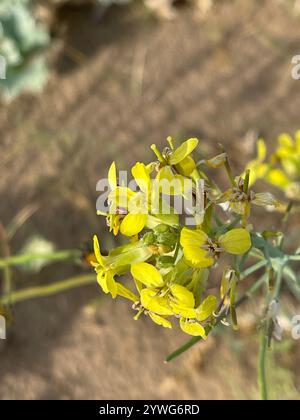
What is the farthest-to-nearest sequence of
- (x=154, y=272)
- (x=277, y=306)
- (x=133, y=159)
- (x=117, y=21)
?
1. (x=117, y=21)
2. (x=133, y=159)
3. (x=277, y=306)
4. (x=154, y=272)

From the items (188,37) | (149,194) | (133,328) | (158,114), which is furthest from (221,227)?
(188,37)

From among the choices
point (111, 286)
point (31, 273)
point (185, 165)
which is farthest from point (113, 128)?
point (111, 286)

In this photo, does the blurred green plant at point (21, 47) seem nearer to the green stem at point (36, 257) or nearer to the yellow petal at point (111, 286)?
the green stem at point (36, 257)

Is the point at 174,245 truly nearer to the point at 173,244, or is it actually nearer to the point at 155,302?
the point at 173,244

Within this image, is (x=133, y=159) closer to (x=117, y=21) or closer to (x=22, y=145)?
(x=22, y=145)

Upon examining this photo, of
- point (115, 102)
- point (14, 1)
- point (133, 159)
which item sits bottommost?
point (133, 159)

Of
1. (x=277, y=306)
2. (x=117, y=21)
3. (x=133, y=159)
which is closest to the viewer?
(x=277, y=306)

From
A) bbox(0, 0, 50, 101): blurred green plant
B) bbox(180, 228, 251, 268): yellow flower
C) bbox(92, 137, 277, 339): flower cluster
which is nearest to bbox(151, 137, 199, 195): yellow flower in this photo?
bbox(92, 137, 277, 339): flower cluster

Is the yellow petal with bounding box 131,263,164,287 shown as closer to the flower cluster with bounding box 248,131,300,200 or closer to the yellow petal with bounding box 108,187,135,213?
the yellow petal with bounding box 108,187,135,213
